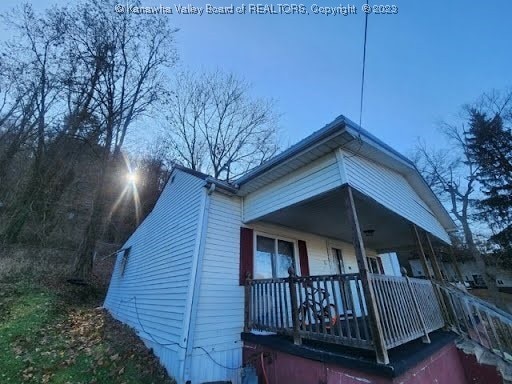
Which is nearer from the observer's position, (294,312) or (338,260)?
(294,312)

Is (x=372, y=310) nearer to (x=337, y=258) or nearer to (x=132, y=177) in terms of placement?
(x=337, y=258)

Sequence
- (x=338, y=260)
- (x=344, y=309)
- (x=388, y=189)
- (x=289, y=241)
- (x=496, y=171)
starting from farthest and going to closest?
(x=496, y=171), (x=338, y=260), (x=289, y=241), (x=388, y=189), (x=344, y=309)

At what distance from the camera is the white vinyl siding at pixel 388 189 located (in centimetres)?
510

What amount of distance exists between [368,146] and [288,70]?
312 centimetres

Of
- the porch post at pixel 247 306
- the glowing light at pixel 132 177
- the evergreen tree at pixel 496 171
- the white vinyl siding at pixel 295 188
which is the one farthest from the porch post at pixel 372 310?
the evergreen tree at pixel 496 171

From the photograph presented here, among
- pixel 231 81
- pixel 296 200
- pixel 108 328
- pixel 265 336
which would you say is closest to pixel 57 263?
pixel 108 328

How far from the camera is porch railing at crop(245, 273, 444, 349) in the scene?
13.3 feet

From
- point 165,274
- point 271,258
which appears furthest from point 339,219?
point 165,274

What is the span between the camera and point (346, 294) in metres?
4.50

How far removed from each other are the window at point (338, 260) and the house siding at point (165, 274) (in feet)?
18.8

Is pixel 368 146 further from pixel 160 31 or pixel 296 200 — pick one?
pixel 160 31

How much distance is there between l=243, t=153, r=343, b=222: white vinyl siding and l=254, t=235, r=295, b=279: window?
3.49 ft

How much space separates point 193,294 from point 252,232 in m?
2.38

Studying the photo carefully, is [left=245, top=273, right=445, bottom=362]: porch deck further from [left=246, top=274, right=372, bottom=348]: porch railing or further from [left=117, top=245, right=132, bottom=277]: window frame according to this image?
[left=117, top=245, right=132, bottom=277]: window frame
